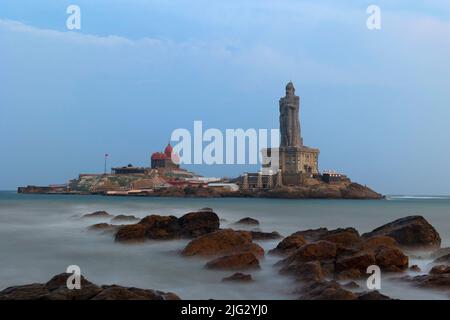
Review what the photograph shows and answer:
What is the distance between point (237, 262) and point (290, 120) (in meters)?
135

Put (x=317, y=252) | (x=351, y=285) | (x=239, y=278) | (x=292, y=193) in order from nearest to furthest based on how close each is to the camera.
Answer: (x=351, y=285) < (x=239, y=278) < (x=317, y=252) < (x=292, y=193)

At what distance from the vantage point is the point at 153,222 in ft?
78.8

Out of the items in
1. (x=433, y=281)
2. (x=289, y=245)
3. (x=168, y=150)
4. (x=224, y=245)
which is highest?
(x=168, y=150)

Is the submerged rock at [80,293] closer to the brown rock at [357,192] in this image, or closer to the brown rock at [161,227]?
the brown rock at [161,227]

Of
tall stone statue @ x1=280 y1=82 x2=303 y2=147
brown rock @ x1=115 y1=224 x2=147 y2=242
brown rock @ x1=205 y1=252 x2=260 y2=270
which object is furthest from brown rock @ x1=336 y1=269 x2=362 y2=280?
tall stone statue @ x1=280 y1=82 x2=303 y2=147

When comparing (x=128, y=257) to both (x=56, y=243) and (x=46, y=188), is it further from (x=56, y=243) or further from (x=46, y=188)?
(x=46, y=188)

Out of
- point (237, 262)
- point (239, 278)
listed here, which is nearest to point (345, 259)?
point (239, 278)

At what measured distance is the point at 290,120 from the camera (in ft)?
488

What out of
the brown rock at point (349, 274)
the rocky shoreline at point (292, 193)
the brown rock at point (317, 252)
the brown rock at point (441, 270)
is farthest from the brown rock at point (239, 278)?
the rocky shoreline at point (292, 193)

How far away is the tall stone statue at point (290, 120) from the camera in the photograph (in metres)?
148

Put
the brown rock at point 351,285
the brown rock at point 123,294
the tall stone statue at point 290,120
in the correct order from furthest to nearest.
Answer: the tall stone statue at point 290,120, the brown rock at point 351,285, the brown rock at point 123,294

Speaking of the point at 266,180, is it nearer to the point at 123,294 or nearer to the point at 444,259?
the point at 444,259

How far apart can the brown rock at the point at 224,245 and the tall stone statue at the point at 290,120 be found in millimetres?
129909
